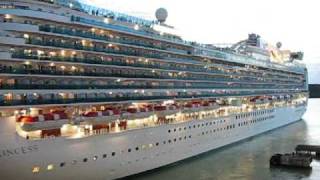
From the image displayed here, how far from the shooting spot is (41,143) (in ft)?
70.3

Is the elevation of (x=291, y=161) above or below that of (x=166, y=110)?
below

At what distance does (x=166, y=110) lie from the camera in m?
32.3

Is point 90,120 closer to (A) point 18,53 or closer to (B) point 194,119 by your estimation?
(A) point 18,53

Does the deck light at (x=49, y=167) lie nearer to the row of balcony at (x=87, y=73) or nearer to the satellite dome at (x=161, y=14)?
the row of balcony at (x=87, y=73)

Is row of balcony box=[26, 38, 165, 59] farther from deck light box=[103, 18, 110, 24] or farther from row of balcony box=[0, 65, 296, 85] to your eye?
deck light box=[103, 18, 110, 24]

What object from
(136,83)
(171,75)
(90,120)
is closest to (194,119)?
(171,75)

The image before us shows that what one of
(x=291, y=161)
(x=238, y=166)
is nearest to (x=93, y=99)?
(x=238, y=166)

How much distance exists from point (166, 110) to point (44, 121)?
39.1ft

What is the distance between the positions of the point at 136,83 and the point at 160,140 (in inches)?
164

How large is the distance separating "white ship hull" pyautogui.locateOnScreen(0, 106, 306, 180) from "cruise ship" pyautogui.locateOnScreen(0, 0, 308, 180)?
0.05m

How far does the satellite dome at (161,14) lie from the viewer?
45.0 metres

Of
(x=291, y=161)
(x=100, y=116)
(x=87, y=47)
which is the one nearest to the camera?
(x=100, y=116)

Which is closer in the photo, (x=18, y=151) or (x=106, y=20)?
(x=18, y=151)

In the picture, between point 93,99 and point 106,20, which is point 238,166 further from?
point 106,20
